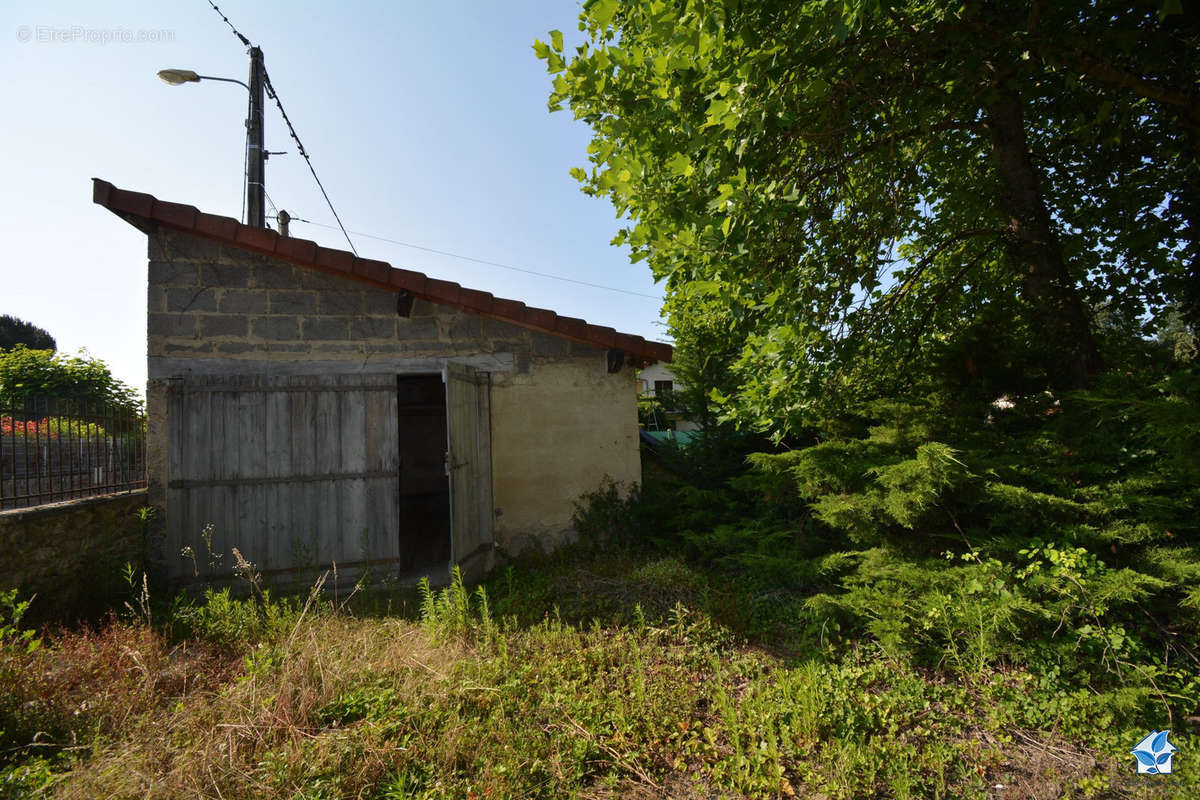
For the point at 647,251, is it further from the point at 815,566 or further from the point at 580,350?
the point at 815,566

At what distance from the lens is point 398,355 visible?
17.2 feet

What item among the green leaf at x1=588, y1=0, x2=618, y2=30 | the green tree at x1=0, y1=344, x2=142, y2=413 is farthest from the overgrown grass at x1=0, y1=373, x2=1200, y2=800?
the green tree at x1=0, y1=344, x2=142, y2=413

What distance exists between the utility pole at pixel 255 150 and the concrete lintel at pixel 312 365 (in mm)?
3088

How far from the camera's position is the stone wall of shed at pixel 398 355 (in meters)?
4.79

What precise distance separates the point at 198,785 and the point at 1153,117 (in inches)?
304

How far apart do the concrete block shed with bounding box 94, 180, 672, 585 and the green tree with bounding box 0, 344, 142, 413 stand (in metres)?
8.33

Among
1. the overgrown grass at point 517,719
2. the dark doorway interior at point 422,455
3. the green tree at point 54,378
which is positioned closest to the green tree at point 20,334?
the green tree at point 54,378

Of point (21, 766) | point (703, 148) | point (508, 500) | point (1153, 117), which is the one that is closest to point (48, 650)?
point (21, 766)

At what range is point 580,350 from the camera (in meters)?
5.76

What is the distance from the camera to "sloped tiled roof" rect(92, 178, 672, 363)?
4.52 meters

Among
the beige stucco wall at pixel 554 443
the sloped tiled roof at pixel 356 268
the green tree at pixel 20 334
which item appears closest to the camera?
the sloped tiled roof at pixel 356 268

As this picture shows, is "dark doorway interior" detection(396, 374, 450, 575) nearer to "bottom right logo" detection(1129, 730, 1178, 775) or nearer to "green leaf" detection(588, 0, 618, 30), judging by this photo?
"green leaf" detection(588, 0, 618, 30)

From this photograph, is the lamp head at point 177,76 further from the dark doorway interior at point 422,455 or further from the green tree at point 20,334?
the green tree at point 20,334

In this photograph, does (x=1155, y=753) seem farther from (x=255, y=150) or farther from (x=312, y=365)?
(x=255, y=150)
